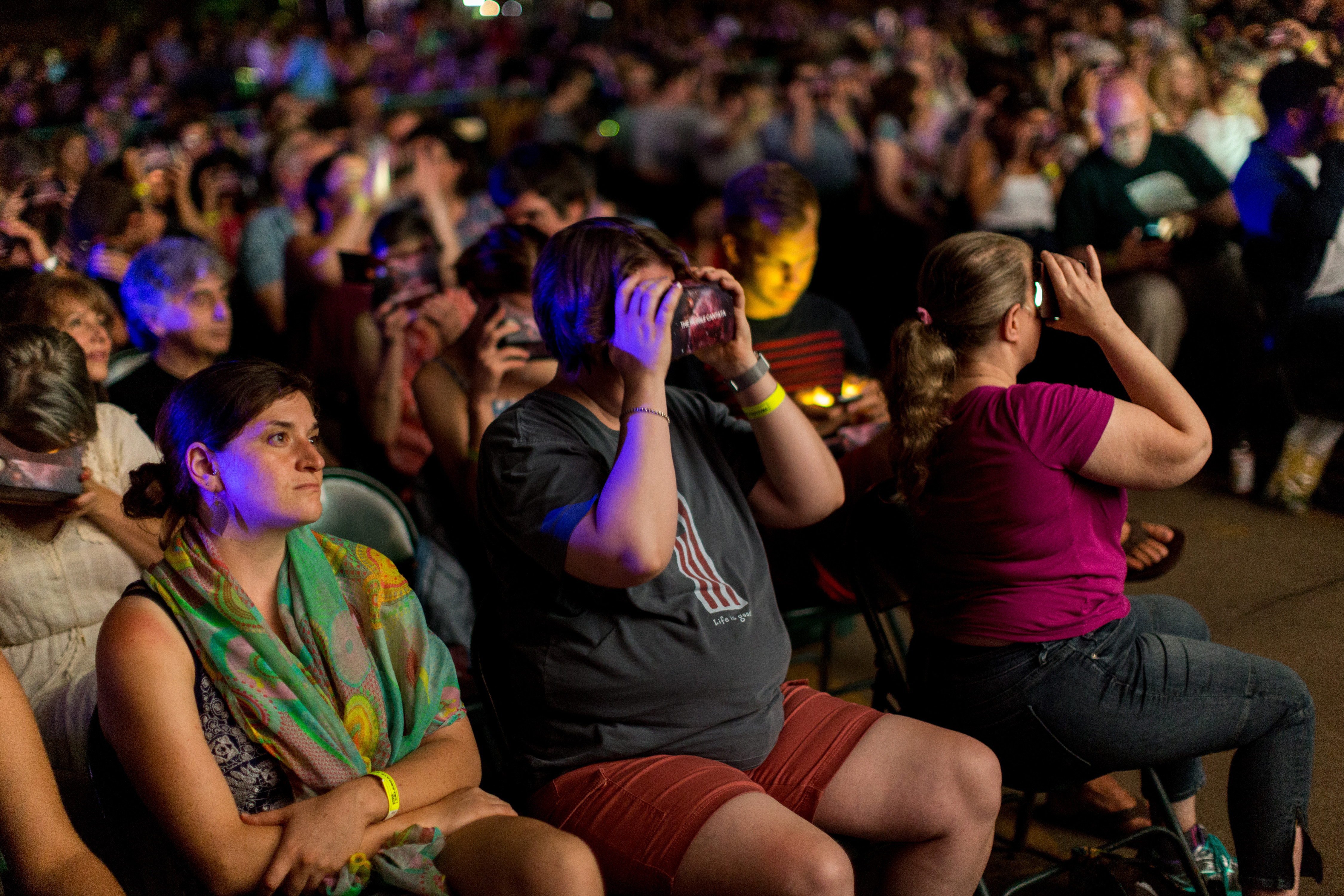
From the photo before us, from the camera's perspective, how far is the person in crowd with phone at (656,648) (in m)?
1.51

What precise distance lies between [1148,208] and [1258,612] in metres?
1.81

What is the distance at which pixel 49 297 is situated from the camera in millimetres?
2488

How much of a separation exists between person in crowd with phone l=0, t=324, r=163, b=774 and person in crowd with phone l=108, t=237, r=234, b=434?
777mm

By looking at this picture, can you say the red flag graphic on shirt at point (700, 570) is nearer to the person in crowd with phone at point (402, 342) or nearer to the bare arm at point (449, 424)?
the bare arm at point (449, 424)

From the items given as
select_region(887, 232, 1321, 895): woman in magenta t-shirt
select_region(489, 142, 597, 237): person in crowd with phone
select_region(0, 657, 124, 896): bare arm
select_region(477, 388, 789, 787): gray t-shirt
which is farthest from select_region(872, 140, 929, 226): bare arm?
select_region(0, 657, 124, 896): bare arm

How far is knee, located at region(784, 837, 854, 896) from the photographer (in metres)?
1.40

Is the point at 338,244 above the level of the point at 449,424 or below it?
above

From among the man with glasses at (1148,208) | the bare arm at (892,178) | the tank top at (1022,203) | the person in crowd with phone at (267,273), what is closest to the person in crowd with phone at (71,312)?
the person in crowd with phone at (267,273)

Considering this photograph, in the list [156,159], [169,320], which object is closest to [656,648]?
[169,320]

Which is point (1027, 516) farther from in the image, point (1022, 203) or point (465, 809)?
point (1022, 203)

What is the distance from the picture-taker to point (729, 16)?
10.5m

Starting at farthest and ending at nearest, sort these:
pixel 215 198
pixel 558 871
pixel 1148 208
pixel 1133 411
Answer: pixel 215 198, pixel 1148 208, pixel 1133 411, pixel 558 871

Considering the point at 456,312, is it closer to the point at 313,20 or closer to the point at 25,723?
the point at 25,723

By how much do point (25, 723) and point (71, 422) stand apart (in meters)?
0.71
